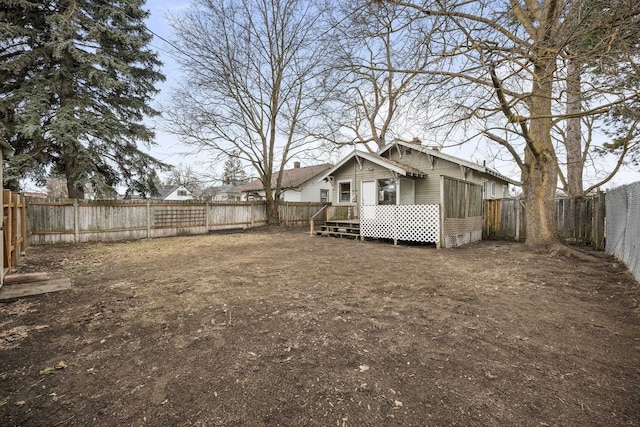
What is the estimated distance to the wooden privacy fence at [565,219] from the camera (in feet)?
27.8

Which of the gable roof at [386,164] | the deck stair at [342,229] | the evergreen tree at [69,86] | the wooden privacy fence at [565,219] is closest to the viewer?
the wooden privacy fence at [565,219]

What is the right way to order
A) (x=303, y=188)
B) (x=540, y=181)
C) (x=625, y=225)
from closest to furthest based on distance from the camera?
(x=625, y=225), (x=540, y=181), (x=303, y=188)

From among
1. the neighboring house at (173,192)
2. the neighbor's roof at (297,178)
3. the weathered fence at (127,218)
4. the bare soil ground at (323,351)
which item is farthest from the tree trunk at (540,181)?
the neighboring house at (173,192)

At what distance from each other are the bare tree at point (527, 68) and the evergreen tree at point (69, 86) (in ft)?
36.4

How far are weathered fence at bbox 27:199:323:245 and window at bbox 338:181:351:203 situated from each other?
15.6ft

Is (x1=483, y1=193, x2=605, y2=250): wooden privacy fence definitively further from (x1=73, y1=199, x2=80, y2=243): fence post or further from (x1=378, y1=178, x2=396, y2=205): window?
(x1=73, y1=199, x2=80, y2=243): fence post

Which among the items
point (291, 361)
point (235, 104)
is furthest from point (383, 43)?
point (235, 104)

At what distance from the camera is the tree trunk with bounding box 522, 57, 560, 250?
23.9ft

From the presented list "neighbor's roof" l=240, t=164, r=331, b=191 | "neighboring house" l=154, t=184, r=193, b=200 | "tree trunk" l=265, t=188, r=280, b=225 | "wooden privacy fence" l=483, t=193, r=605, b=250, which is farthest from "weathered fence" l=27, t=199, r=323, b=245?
"neighboring house" l=154, t=184, r=193, b=200

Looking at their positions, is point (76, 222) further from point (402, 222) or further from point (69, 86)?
point (402, 222)

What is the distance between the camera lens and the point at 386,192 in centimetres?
1288

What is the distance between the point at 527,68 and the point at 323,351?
17.2 ft

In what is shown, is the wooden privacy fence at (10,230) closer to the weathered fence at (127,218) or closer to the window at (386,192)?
the weathered fence at (127,218)

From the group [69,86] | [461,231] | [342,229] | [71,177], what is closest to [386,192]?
[342,229]
